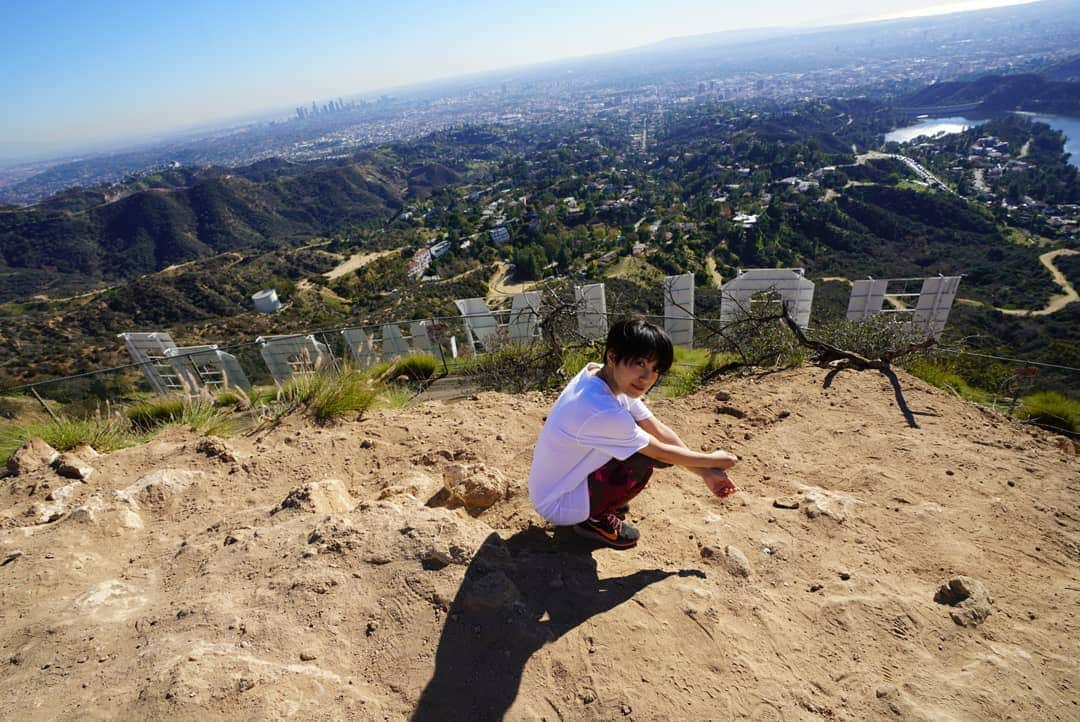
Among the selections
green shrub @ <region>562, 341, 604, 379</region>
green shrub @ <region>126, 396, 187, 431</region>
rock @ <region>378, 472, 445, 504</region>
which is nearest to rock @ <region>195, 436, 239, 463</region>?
rock @ <region>378, 472, 445, 504</region>

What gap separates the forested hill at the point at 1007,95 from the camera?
9000 centimetres

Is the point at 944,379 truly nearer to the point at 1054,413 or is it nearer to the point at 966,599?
the point at 1054,413

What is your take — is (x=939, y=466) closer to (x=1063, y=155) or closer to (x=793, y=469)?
(x=793, y=469)

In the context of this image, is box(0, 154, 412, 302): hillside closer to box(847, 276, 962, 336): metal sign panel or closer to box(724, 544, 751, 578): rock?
box(847, 276, 962, 336): metal sign panel

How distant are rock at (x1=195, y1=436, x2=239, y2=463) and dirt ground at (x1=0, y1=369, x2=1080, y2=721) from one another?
3 centimetres

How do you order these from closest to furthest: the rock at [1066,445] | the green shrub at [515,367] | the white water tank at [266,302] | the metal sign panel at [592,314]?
1. the rock at [1066,445]
2. the green shrub at [515,367]
3. the metal sign panel at [592,314]
4. the white water tank at [266,302]

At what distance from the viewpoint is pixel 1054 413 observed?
460cm

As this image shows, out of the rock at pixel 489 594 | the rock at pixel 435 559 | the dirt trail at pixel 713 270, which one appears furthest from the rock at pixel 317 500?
the dirt trail at pixel 713 270

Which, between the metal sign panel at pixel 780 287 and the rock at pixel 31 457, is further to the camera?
the metal sign panel at pixel 780 287

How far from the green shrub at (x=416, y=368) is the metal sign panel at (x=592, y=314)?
2.22 metres

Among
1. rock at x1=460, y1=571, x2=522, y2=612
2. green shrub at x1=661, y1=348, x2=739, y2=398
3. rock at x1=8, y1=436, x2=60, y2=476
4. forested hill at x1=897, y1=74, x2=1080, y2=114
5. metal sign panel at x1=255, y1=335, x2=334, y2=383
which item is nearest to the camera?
rock at x1=460, y1=571, x2=522, y2=612

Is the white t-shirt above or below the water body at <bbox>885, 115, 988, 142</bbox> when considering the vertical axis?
above

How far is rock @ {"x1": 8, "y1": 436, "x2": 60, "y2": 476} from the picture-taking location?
344 centimetres

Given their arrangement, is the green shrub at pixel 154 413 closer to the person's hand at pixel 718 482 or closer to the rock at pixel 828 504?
the person's hand at pixel 718 482
